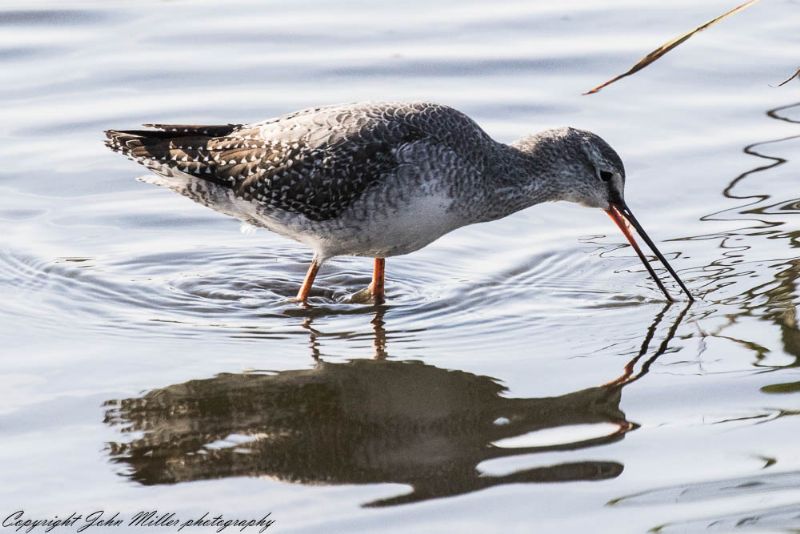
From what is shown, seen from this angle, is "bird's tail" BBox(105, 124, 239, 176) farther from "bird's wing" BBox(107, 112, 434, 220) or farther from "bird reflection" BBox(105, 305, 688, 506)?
"bird reflection" BBox(105, 305, 688, 506)

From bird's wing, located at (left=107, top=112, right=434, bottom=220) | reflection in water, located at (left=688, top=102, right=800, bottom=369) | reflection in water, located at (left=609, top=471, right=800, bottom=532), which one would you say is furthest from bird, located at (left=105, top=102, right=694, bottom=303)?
reflection in water, located at (left=609, top=471, right=800, bottom=532)

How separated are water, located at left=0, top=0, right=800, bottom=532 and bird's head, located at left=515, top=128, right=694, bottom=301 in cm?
49

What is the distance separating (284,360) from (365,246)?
52.4 inches

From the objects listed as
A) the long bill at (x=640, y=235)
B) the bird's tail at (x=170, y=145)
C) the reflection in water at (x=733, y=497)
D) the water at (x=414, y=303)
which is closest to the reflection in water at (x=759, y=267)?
the water at (x=414, y=303)

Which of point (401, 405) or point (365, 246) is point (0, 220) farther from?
point (401, 405)

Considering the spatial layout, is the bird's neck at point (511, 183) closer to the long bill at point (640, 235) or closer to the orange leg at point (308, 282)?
the long bill at point (640, 235)

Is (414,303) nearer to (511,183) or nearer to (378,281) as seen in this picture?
(378,281)

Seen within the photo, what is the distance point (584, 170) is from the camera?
9547 mm

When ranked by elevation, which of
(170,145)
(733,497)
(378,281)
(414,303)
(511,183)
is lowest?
(733,497)

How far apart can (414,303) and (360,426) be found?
225cm

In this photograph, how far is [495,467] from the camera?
6621mm

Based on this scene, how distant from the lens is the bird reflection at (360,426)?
21.5 feet

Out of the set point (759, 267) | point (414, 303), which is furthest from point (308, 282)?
point (759, 267)

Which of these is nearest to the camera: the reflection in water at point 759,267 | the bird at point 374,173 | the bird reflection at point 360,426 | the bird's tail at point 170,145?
the bird reflection at point 360,426
